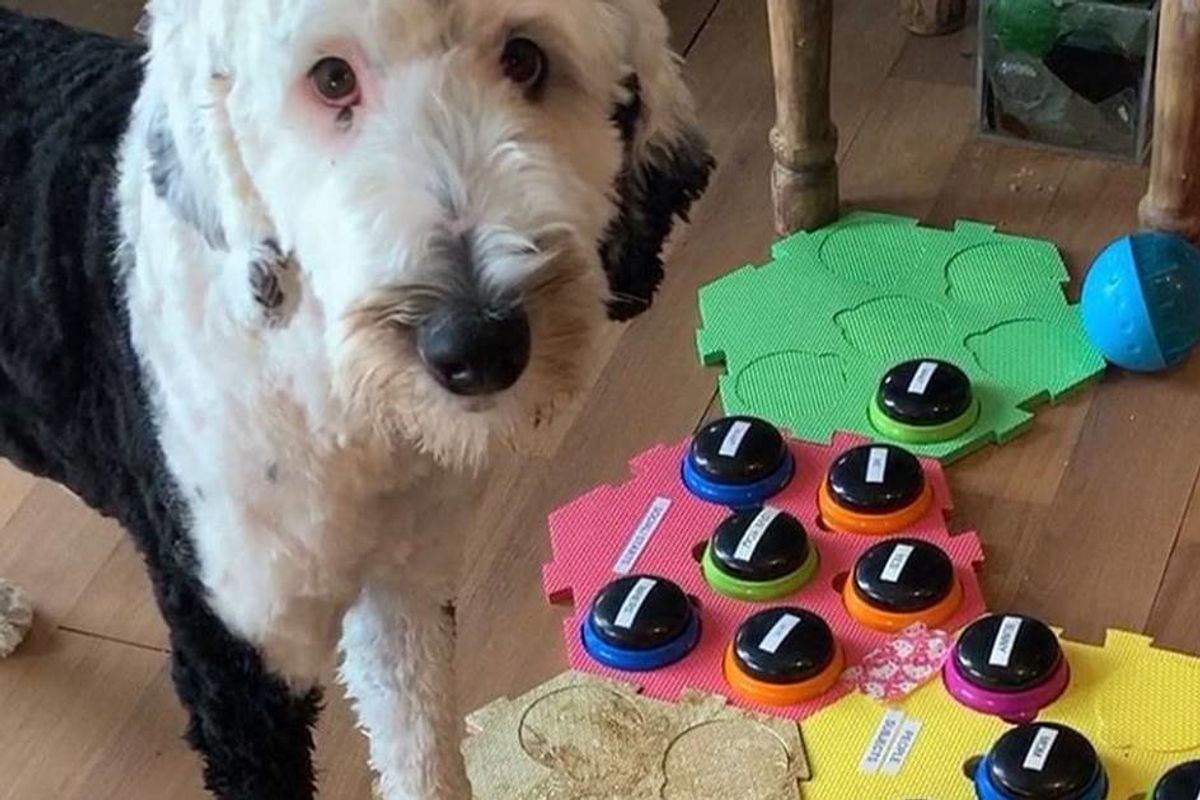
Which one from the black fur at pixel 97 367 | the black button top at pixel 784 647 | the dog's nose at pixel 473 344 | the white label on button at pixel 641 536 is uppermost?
the dog's nose at pixel 473 344

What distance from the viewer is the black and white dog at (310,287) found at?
3.08ft

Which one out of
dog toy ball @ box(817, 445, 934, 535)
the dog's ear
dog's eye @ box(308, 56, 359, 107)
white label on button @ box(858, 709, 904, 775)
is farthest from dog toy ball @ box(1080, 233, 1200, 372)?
dog's eye @ box(308, 56, 359, 107)

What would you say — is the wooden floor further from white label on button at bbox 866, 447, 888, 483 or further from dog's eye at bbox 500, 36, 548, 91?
dog's eye at bbox 500, 36, 548, 91

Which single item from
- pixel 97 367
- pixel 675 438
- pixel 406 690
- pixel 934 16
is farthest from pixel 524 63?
pixel 934 16

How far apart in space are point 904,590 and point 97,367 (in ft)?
2.21

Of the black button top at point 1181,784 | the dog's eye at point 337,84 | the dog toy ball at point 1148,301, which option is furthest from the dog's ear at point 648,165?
the dog toy ball at point 1148,301

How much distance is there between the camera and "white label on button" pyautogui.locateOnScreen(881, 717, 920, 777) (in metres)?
1.46

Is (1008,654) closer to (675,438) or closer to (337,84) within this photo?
(675,438)

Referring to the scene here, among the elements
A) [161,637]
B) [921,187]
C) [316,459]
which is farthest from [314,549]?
[921,187]

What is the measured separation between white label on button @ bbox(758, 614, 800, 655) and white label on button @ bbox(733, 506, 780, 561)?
0.07m

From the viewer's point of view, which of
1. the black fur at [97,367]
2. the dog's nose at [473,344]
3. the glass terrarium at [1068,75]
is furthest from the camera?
the glass terrarium at [1068,75]

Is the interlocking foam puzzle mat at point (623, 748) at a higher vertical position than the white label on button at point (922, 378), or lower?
lower

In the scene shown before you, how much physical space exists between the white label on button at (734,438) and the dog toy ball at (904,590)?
0.17 meters

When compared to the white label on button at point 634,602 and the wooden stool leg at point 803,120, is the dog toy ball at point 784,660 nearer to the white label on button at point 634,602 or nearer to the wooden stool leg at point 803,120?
the white label on button at point 634,602
